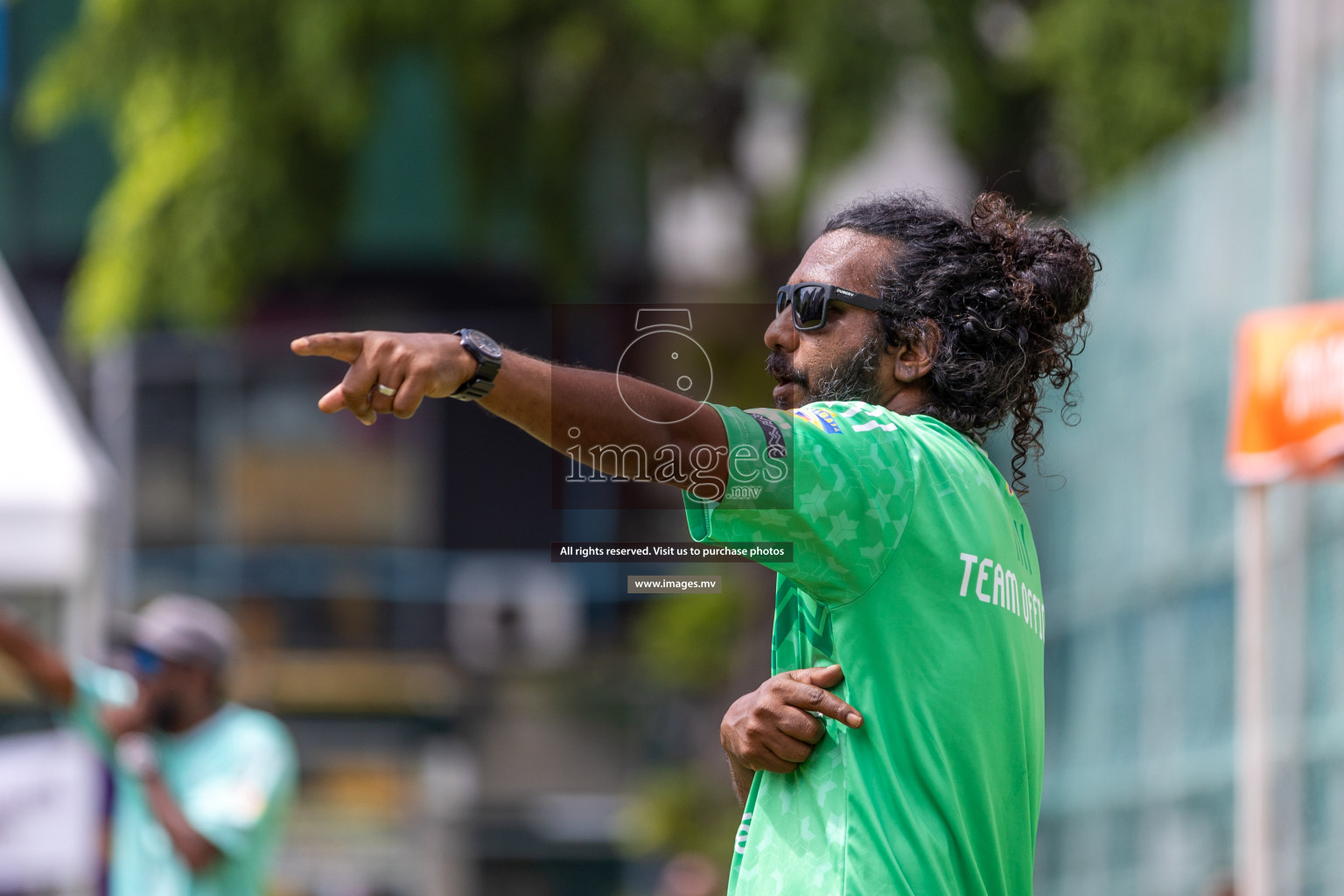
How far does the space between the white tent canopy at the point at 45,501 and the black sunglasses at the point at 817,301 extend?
15.3ft

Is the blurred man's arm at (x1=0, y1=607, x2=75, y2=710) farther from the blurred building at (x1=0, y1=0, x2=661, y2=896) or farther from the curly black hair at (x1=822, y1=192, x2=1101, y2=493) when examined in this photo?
the blurred building at (x1=0, y1=0, x2=661, y2=896)

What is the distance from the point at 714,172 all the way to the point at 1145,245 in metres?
3.77

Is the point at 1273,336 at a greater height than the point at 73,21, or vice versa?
the point at 73,21

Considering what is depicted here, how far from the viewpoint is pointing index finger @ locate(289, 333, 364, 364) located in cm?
196

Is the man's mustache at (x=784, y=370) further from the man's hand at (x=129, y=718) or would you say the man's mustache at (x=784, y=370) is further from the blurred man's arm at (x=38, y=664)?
the man's hand at (x=129, y=718)

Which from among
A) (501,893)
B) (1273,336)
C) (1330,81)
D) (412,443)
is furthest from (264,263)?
(501,893)

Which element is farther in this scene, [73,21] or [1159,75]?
[73,21]

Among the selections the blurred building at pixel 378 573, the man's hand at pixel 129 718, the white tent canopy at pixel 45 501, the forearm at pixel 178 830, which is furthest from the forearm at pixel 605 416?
the blurred building at pixel 378 573

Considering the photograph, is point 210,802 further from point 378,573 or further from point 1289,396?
point 378,573

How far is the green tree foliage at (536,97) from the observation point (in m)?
10.5

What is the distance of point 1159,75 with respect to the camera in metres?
10.3

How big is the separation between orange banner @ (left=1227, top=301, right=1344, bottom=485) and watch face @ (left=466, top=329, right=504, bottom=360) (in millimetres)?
3546

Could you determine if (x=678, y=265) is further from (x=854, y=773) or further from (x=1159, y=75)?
(x=854, y=773)

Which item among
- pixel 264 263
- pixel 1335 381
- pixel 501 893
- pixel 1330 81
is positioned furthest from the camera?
pixel 501 893
